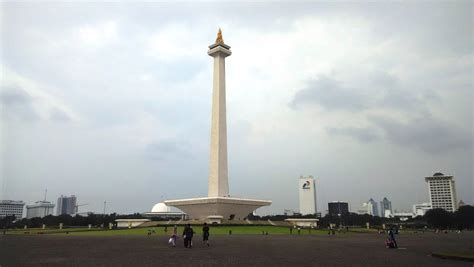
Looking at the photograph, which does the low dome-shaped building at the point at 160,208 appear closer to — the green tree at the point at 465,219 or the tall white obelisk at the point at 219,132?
the tall white obelisk at the point at 219,132

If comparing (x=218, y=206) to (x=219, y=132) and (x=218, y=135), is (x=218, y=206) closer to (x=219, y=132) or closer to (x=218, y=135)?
(x=218, y=135)

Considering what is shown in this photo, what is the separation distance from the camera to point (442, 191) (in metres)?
120

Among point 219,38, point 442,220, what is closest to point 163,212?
point 219,38

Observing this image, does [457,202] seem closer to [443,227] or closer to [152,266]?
[443,227]

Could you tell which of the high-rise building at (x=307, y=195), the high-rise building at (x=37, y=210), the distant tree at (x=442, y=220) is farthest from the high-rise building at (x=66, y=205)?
the distant tree at (x=442, y=220)

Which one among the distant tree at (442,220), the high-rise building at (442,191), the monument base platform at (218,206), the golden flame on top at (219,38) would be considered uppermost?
the golden flame on top at (219,38)

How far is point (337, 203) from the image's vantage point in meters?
146

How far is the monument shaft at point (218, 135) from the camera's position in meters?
51.6

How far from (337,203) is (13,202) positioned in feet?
385

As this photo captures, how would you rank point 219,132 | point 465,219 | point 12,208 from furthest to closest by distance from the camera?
point 12,208 < point 465,219 < point 219,132

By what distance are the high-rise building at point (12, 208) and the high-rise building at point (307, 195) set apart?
101 metres

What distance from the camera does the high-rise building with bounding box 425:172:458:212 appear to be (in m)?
117

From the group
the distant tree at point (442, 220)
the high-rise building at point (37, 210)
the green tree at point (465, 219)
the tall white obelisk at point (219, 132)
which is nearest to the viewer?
the tall white obelisk at point (219, 132)

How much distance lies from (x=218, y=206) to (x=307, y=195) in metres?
103
